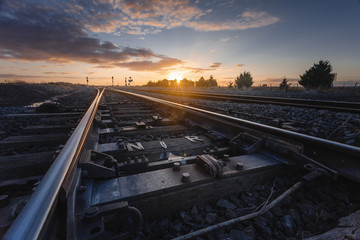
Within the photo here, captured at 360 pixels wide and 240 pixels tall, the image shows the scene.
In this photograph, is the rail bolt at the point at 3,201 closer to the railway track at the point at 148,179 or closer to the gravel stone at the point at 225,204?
the railway track at the point at 148,179

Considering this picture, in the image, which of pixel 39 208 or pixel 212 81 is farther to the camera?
pixel 212 81

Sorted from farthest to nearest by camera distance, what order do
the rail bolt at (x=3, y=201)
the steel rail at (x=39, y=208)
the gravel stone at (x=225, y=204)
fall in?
the gravel stone at (x=225, y=204)
the rail bolt at (x=3, y=201)
the steel rail at (x=39, y=208)

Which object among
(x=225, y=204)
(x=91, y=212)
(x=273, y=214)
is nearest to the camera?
(x=91, y=212)

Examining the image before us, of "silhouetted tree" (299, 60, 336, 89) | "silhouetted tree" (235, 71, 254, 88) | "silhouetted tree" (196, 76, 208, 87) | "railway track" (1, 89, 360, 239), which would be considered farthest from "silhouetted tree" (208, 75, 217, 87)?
"railway track" (1, 89, 360, 239)

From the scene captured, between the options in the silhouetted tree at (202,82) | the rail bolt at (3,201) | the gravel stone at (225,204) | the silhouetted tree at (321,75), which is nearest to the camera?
the rail bolt at (3,201)

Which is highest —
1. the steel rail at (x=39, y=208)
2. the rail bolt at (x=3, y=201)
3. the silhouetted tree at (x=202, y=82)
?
the silhouetted tree at (x=202, y=82)

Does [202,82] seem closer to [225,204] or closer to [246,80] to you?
[246,80]

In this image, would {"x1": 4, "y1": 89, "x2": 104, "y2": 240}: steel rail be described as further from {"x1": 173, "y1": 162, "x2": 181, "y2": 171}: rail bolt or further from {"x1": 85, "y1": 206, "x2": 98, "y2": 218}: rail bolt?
{"x1": 173, "y1": 162, "x2": 181, "y2": 171}: rail bolt

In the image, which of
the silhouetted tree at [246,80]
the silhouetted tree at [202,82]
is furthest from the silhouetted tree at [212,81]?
the silhouetted tree at [246,80]

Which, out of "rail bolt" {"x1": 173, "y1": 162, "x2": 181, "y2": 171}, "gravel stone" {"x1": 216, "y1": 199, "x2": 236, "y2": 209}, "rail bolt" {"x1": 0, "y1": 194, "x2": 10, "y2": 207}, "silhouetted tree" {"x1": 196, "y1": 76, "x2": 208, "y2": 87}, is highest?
"silhouetted tree" {"x1": 196, "y1": 76, "x2": 208, "y2": 87}

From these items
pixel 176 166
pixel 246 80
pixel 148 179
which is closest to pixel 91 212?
pixel 148 179

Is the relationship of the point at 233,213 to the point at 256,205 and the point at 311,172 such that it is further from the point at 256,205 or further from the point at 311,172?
the point at 311,172

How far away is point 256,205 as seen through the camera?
1.37 m

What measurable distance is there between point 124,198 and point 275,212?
43.6 inches
